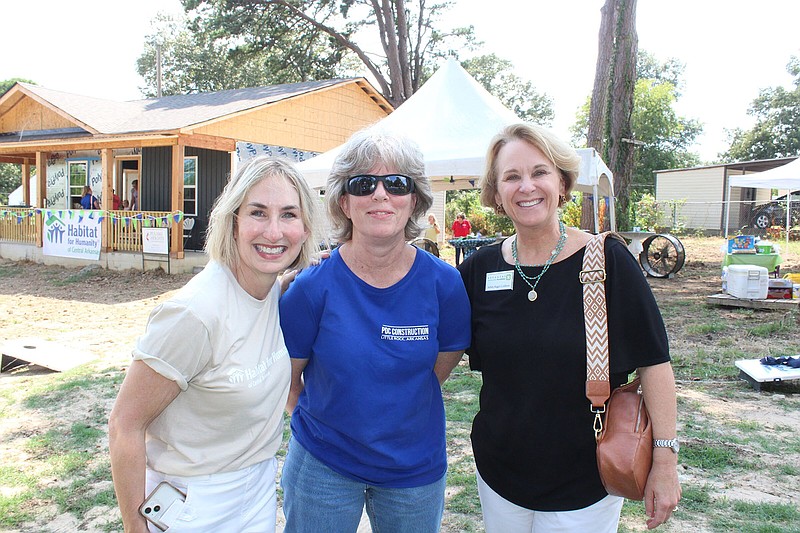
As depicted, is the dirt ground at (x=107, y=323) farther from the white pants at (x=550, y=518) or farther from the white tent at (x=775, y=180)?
the white tent at (x=775, y=180)

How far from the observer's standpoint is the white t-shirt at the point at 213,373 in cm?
152

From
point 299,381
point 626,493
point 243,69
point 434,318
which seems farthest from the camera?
point 243,69

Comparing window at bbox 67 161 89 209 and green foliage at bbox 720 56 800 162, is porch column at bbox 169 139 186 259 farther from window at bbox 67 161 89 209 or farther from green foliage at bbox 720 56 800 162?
green foliage at bbox 720 56 800 162

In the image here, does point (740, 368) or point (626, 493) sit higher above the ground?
point (626, 493)

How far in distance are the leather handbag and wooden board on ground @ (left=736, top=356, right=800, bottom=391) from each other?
456 cm

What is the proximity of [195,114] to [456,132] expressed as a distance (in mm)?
9758

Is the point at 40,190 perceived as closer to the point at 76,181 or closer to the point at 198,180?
the point at 76,181

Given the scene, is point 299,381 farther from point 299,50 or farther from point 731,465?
point 299,50

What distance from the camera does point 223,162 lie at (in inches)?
661

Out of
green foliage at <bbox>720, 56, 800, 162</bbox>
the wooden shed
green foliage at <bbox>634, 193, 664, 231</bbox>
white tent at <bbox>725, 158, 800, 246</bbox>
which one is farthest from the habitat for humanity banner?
green foliage at <bbox>720, 56, 800, 162</bbox>

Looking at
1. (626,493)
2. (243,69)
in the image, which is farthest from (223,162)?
(243,69)

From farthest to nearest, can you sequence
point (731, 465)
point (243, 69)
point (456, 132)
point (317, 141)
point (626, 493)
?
point (243, 69), point (317, 141), point (456, 132), point (731, 465), point (626, 493)

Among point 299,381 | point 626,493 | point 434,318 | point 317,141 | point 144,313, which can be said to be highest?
point 317,141

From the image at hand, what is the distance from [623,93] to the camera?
1295cm
